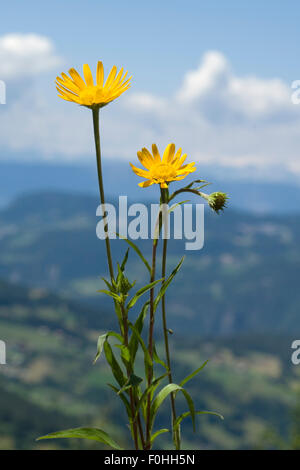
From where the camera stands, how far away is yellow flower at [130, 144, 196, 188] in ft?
6.01

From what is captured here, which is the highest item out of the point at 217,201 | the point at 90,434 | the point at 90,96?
the point at 90,96

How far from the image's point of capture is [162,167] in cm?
188

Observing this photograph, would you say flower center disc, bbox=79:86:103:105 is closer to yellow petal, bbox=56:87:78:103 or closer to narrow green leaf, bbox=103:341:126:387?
yellow petal, bbox=56:87:78:103

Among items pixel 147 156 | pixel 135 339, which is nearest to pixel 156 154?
pixel 147 156

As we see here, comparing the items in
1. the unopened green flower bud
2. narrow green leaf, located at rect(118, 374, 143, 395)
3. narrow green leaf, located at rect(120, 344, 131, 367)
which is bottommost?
narrow green leaf, located at rect(118, 374, 143, 395)

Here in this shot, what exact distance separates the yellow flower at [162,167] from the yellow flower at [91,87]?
227mm

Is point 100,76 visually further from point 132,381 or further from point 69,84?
point 132,381

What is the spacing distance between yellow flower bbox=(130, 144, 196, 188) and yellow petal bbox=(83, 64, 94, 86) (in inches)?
12.0

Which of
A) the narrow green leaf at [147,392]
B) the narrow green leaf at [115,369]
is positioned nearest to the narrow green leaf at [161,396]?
the narrow green leaf at [147,392]

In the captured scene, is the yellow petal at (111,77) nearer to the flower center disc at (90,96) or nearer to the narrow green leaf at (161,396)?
the flower center disc at (90,96)

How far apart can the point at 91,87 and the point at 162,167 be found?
381mm

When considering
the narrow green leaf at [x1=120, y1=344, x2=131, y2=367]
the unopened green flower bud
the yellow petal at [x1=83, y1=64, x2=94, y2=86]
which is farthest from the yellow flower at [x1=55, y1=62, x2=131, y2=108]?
the narrow green leaf at [x1=120, y1=344, x2=131, y2=367]

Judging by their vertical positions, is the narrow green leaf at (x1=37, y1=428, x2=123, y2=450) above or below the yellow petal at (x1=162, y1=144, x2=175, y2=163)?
below
